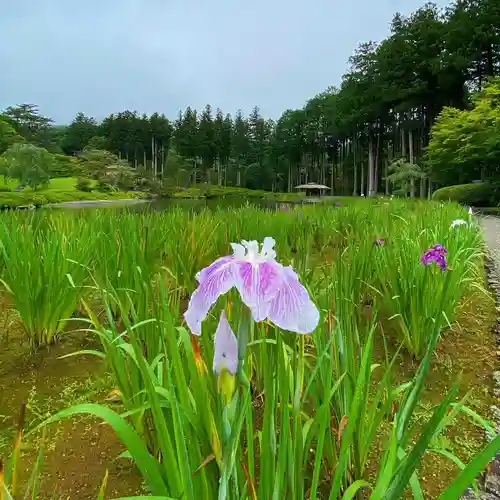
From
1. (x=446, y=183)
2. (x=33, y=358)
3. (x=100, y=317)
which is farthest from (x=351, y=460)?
(x=446, y=183)

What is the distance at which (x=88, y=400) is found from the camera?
1.38 metres

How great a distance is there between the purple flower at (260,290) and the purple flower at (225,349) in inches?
1.1

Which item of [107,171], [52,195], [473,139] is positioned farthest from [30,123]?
[473,139]

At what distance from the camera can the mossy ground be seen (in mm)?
1053

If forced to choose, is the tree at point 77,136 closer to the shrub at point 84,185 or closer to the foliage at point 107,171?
the foliage at point 107,171

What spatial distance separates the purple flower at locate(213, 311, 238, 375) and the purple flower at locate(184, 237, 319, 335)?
0.03 metres

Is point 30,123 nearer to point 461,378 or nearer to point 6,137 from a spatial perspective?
point 6,137

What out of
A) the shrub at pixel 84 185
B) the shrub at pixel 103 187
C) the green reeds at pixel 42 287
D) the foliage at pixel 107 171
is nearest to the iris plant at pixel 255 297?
the green reeds at pixel 42 287

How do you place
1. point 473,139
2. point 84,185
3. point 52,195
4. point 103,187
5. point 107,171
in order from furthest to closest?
point 107,171 < point 103,187 < point 84,185 < point 52,195 < point 473,139

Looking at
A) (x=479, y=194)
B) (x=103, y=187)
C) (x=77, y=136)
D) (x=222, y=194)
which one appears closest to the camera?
(x=479, y=194)

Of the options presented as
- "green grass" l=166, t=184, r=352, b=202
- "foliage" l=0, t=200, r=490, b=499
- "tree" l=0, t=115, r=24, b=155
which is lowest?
"foliage" l=0, t=200, r=490, b=499

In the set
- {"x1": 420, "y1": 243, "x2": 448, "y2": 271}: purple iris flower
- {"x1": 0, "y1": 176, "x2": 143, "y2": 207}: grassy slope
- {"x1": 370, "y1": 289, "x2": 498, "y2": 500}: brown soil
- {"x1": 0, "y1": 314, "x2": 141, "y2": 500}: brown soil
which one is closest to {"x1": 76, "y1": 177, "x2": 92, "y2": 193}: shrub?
{"x1": 0, "y1": 176, "x2": 143, "y2": 207}: grassy slope

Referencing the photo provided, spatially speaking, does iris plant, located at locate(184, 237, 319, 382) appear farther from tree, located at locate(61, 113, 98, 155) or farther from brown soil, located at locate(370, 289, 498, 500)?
tree, located at locate(61, 113, 98, 155)

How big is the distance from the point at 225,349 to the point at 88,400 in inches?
42.0
